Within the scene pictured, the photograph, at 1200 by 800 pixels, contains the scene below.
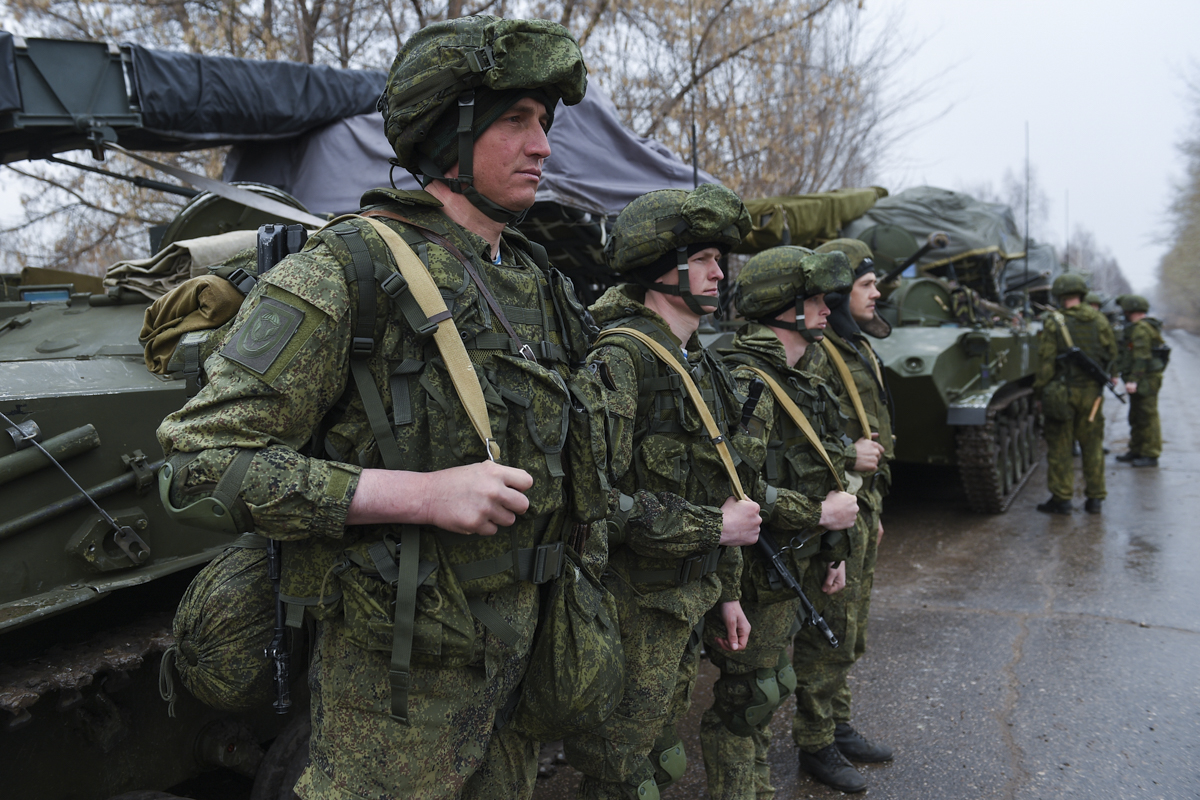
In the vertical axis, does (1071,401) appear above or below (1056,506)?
above

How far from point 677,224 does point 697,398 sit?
0.54 meters

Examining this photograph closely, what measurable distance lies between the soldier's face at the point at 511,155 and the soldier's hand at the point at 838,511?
1835 millimetres

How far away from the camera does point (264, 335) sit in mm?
1477

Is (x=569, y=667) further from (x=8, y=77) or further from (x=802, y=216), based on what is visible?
(x=802, y=216)

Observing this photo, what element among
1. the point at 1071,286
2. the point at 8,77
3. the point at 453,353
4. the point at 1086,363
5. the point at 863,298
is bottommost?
the point at 1086,363

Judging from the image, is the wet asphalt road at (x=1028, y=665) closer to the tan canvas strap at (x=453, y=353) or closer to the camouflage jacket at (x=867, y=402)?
the camouflage jacket at (x=867, y=402)

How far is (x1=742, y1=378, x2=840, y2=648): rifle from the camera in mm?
2873

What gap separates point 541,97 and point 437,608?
1.02 meters

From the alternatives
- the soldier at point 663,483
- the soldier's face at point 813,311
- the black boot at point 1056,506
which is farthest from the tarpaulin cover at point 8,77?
the black boot at point 1056,506

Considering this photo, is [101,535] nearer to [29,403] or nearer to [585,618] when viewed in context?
[29,403]

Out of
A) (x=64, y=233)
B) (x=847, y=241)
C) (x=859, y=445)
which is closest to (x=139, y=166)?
(x=64, y=233)

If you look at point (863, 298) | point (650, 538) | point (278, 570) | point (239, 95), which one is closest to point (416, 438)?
point (278, 570)

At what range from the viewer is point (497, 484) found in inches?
57.8

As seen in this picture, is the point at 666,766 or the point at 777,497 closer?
the point at 666,766
